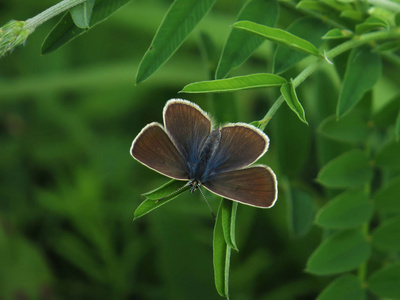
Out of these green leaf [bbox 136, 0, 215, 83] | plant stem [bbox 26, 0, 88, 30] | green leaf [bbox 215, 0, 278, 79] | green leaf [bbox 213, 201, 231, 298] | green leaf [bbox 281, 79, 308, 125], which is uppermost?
plant stem [bbox 26, 0, 88, 30]

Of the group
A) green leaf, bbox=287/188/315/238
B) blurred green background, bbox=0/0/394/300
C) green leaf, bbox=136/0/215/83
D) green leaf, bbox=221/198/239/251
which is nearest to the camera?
green leaf, bbox=221/198/239/251

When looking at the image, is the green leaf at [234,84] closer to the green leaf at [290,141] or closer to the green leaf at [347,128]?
the green leaf at [347,128]

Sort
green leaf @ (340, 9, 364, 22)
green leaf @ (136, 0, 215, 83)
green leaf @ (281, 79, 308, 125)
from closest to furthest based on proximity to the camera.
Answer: green leaf @ (281, 79, 308, 125) < green leaf @ (136, 0, 215, 83) < green leaf @ (340, 9, 364, 22)

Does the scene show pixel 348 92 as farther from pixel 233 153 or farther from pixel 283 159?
pixel 283 159

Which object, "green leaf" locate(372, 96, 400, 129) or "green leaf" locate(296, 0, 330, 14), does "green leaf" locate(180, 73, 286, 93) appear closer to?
"green leaf" locate(296, 0, 330, 14)

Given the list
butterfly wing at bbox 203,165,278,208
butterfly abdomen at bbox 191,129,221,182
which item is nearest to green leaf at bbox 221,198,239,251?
butterfly wing at bbox 203,165,278,208

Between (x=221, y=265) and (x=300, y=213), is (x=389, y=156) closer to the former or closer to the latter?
(x=300, y=213)

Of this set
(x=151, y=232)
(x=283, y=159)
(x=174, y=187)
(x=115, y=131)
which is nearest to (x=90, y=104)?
(x=115, y=131)

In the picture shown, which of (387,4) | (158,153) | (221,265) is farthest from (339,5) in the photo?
(221,265)

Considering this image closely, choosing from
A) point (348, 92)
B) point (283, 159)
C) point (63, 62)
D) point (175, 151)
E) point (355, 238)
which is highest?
point (63, 62)
